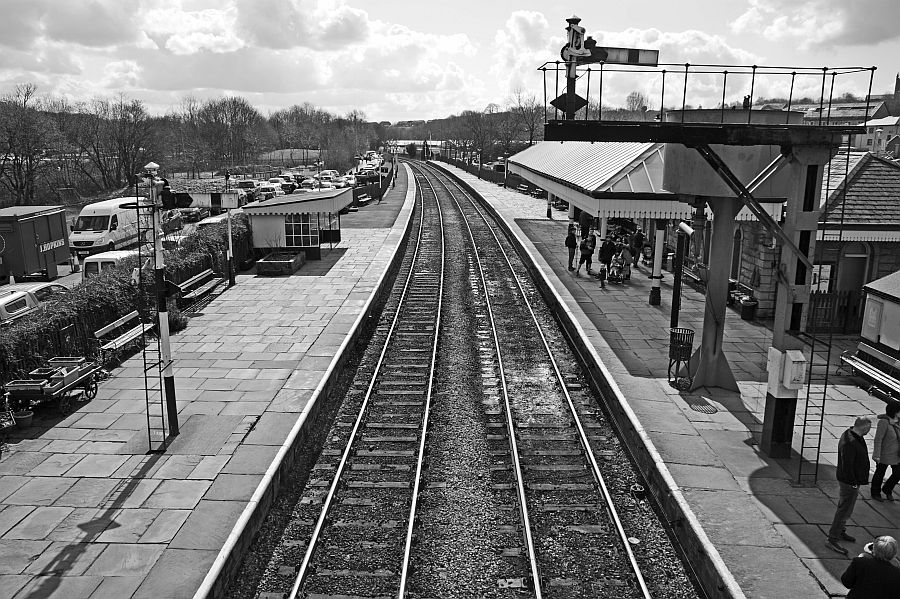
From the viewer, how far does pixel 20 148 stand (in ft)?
155

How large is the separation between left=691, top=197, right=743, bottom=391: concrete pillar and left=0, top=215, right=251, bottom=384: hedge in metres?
11.8

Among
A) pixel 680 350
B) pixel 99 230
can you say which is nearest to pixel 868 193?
pixel 680 350

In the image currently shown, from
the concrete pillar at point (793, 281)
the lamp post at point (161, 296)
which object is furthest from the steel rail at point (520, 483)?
the lamp post at point (161, 296)

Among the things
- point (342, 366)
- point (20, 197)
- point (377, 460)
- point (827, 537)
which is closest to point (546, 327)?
point (342, 366)

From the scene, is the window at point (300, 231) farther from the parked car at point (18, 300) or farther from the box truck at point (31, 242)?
the parked car at point (18, 300)

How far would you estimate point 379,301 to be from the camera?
21.6 metres

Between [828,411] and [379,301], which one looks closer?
[828,411]

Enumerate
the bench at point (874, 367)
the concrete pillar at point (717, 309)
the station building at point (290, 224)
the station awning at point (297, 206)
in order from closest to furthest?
the bench at point (874, 367) → the concrete pillar at point (717, 309) → the station awning at point (297, 206) → the station building at point (290, 224)

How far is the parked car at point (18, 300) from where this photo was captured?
51.4 ft

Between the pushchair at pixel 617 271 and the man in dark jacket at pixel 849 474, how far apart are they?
601 inches

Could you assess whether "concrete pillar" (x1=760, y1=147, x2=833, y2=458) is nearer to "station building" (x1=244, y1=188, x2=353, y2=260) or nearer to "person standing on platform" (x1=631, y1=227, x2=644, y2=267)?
"person standing on platform" (x1=631, y1=227, x2=644, y2=267)

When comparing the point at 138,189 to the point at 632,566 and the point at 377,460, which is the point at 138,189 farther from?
the point at 632,566

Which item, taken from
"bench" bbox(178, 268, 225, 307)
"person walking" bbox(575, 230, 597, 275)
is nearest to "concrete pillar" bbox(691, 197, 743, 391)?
"person walking" bbox(575, 230, 597, 275)

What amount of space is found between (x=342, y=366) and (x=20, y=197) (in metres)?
41.2
